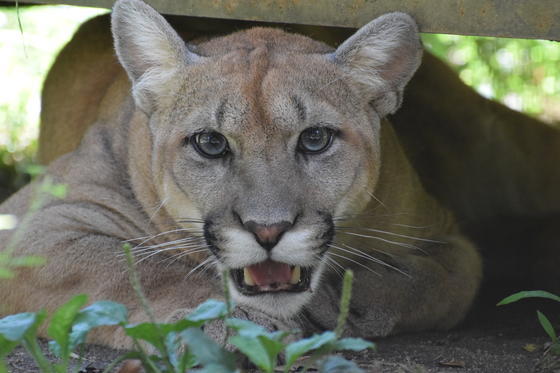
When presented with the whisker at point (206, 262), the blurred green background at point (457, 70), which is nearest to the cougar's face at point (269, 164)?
the whisker at point (206, 262)

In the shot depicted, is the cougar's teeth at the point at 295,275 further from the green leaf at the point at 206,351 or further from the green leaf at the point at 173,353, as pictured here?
the green leaf at the point at 206,351

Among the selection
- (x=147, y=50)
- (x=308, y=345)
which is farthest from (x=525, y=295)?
(x=147, y=50)

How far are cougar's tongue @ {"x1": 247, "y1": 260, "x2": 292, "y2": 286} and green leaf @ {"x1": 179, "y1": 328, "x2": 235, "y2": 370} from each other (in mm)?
807

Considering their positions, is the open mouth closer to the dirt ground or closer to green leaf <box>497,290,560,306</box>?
the dirt ground

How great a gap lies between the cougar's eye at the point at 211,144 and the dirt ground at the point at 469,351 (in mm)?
744

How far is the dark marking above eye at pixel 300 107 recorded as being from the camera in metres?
3.09

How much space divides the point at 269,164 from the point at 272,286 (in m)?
0.39

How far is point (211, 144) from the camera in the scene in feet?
10.3

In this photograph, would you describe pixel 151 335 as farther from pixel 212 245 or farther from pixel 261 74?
pixel 261 74

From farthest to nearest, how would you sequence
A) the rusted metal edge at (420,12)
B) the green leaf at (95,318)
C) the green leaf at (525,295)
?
the rusted metal edge at (420,12)
the green leaf at (525,295)
the green leaf at (95,318)

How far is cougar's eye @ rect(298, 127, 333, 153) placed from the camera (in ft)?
10.2

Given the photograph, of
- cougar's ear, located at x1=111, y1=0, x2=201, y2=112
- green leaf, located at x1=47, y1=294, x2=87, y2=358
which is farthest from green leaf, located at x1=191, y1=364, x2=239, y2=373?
cougar's ear, located at x1=111, y1=0, x2=201, y2=112

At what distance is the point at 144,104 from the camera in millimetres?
3502

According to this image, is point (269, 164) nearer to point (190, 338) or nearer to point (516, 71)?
point (190, 338)
